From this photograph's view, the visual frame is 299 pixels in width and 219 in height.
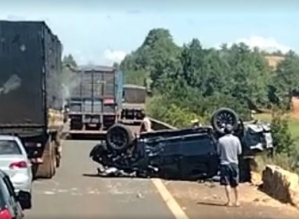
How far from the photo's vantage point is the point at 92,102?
5009 cm

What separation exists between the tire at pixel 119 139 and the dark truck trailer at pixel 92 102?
68.8ft

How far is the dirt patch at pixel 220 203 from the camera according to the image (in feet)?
63.5

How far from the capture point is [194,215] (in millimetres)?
18906

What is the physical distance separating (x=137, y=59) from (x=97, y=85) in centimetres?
10216

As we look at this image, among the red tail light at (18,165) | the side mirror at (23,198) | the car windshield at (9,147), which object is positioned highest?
the side mirror at (23,198)

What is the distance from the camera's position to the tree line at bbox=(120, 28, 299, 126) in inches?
2311

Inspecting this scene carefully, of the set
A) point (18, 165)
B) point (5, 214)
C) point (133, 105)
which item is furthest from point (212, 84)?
point (5, 214)

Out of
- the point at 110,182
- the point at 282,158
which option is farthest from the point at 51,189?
the point at 282,158

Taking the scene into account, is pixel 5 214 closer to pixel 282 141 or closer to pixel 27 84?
pixel 27 84

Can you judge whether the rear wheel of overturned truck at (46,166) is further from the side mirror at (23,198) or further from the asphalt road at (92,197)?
the side mirror at (23,198)

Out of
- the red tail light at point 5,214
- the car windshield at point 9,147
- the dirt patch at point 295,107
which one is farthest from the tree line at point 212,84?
the red tail light at point 5,214

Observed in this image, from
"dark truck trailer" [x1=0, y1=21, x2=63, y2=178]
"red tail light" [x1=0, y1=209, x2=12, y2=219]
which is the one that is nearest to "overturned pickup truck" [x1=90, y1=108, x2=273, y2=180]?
"dark truck trailer" [x1=0, y1=21, x2=63, y2=178]

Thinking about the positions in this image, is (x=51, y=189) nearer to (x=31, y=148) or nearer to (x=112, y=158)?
(x=31, y=148)

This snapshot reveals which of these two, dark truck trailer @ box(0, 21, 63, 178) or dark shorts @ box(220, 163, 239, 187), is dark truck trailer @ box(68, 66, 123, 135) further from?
dark shorts @ box(220, 163, 239, 187)
